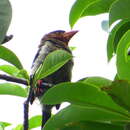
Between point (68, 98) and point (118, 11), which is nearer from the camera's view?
point (68, 98)

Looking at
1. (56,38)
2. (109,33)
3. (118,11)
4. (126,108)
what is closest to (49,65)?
(109,33)

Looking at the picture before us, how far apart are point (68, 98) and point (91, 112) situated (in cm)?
6

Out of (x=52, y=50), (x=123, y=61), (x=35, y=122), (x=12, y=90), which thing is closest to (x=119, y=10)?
(x=123, y=61)

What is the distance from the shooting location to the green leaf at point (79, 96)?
3.12ft

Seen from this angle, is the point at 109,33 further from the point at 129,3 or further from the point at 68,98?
the point at 68,98

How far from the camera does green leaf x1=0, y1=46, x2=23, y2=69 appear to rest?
50.8 inches

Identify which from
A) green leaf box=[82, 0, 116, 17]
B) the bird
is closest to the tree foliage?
green leaf box=[82, 0, 116, 17]

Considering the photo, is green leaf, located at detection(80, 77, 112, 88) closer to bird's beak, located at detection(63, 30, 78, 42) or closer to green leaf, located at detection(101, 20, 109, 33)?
green leaf, located at detection(101, 20, 109, 33)

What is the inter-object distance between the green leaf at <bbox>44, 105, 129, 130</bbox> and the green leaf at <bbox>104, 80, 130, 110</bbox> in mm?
43

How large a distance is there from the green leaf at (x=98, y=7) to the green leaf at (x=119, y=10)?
13 cm

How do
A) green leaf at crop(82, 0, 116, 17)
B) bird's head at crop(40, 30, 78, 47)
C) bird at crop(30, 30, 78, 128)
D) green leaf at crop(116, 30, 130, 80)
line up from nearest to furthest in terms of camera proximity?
green leaf at crop(116, 30, 130, 80) < green leaf at crop(82, 0, 116, 17) < bird at crop(30, 30, 78, 128) < bird's head at crop(40, 30, 78, 47)

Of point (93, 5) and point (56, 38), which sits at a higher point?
point (93, 5)

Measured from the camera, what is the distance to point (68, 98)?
3.15ft

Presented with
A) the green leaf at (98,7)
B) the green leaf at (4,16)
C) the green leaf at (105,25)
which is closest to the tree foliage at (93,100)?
the green leaf at (4,16)
